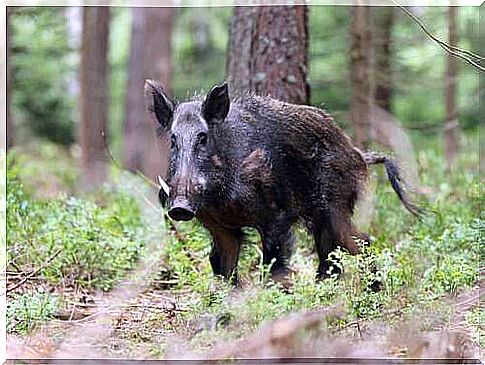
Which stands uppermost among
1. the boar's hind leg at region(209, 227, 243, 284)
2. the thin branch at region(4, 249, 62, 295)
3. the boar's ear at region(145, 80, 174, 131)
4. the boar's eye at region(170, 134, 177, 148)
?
the boar's ear at region(145, 80, 174, 131)

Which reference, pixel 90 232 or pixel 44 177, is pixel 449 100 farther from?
pixel 90 232

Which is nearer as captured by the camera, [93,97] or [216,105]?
[216,105]

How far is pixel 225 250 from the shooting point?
289 inches

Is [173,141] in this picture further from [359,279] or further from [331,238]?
[359,279]

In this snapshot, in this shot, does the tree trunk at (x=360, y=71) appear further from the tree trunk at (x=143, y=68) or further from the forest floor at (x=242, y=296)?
the tree trunk at (x=143, y=68)

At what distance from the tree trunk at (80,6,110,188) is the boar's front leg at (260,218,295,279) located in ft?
30.2

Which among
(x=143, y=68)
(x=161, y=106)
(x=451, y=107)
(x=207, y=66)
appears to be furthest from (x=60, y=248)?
(x=207, y=66)

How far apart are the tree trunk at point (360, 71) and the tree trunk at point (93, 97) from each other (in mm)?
5183

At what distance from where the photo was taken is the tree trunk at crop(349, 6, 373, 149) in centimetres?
1235

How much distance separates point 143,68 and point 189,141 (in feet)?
38.2

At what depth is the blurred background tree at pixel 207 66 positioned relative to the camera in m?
14.0

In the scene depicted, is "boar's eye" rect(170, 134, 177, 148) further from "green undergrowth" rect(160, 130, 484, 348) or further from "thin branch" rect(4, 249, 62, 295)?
"thin branch" rect(4, 249, 62, 295)

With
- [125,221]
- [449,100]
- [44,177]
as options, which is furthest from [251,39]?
[449,100]

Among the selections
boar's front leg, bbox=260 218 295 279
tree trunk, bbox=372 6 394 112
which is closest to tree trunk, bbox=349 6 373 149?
tree trunk, bbox=372 6 394 112
